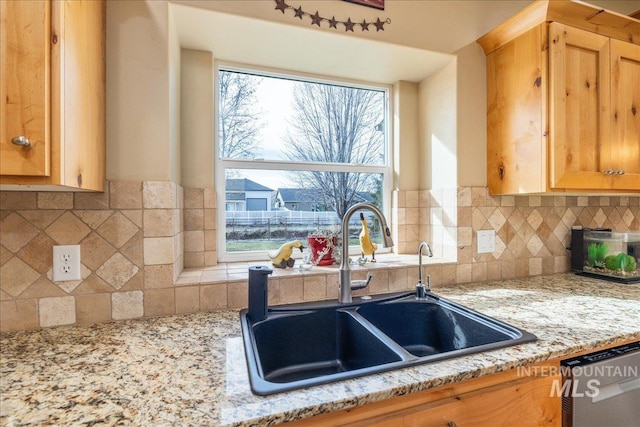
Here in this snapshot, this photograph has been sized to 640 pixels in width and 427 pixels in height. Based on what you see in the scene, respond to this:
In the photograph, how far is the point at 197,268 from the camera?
1429mm

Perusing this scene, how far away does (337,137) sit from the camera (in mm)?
1778

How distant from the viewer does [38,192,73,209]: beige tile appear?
3.31 ft

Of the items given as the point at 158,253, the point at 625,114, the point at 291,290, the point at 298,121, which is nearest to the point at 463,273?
the point at 291,290

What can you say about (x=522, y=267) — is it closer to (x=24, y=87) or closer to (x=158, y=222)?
(x=158, y=222)

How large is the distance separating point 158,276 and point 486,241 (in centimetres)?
148

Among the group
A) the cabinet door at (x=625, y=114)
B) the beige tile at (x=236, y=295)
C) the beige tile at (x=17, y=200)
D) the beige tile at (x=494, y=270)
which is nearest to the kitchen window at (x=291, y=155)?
the beige tile at (x=236, y=295)

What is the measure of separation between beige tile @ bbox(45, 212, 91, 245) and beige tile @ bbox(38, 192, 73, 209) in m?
0.03

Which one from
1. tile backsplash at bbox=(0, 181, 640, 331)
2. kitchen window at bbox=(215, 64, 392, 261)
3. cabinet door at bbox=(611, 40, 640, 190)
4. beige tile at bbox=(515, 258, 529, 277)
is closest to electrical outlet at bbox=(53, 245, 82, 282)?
tile backsplash at bbox=(0, 181, 640, 331)

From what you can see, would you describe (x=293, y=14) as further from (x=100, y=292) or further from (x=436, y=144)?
(x=100, y=292)

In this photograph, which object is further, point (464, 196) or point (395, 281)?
point (464, 196)

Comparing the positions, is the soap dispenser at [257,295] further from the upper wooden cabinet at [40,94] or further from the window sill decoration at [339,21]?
the window sill decoration at [339,21]

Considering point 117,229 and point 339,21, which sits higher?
point 339,21

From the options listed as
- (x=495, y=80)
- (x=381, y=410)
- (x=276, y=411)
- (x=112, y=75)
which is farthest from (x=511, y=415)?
(x=112, y=75)

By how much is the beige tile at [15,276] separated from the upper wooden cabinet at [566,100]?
1.89 meters
